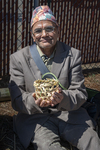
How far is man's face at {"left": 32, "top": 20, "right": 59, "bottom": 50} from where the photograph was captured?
235cm

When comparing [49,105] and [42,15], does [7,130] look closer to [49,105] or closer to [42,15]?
[49,105]

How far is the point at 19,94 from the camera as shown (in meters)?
2.35

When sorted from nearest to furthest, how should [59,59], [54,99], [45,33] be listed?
[54,99]
[45,33]
[59,59]

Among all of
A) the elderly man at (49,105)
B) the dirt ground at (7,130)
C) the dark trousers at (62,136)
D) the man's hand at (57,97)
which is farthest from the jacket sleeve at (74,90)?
the dirt ground at (7,130)

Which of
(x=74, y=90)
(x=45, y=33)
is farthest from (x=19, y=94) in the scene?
(x=45, y=33)

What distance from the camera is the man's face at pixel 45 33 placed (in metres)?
2.35

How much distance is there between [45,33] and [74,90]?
0.66 metres

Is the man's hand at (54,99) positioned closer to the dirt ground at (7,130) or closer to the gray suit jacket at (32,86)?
the gray suit jacket at (32,86)

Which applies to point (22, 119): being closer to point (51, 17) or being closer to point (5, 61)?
point (51, 17)

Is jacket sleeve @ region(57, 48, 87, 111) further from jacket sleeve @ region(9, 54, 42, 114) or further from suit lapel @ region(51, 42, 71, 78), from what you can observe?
jacket sleeve @ region(9, 54, 42, 114)

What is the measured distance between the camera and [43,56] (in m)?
2.48

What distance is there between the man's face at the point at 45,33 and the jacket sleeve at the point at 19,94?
33 centimetres

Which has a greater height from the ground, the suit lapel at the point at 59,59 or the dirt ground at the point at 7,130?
the suit lapel at the point at 59,59

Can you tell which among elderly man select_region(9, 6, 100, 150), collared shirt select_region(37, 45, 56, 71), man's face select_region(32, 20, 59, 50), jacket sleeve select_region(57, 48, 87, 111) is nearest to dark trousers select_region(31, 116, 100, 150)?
elderly man select_region(9, 6, 100, 150)
